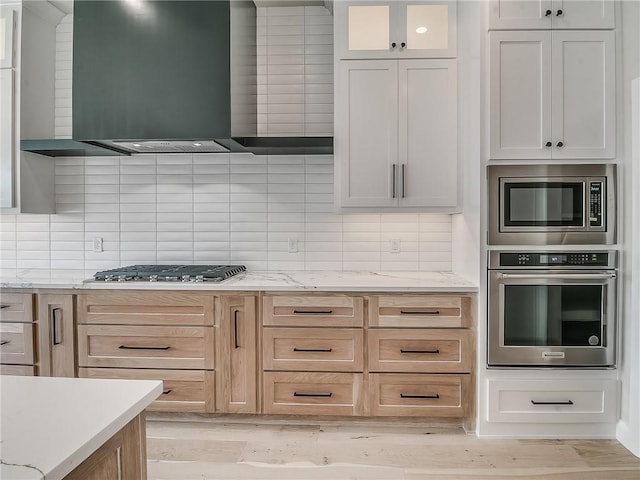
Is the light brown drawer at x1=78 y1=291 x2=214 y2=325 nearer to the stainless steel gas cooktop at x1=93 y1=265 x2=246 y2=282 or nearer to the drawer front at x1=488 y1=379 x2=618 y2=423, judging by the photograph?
the stainless steel gas cooktop at x1=93 y1=265 x2=246 y2=282

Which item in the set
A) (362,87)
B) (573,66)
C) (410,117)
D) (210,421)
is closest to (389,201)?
(410,117)

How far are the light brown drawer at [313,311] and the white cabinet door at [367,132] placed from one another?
0.63 metres

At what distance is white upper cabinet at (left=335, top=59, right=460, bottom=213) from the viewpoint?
2.60m

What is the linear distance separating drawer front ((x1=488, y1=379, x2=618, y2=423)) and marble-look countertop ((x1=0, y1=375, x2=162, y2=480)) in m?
2.08

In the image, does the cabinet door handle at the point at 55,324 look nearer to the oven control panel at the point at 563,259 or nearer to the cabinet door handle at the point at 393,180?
the cabinet door handle at the point at 393,180

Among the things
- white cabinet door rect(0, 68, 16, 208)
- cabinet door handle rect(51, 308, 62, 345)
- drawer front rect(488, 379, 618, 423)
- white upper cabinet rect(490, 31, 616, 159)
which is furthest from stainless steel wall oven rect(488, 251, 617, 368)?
white cabinet door rect(0, 68, 16, 208)

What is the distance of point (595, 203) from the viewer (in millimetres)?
2332

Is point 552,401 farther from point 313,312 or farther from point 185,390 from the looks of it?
point 185,390

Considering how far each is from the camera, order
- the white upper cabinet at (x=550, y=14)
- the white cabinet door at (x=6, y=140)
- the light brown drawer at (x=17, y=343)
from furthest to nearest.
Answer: the white cabinet door at (x=6, y=140) < the light brown drawer at (x=17, y=343) < the white upper cabinet at (x=550, y=14)

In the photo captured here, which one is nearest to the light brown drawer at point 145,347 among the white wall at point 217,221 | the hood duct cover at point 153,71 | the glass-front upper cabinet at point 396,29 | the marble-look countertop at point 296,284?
the marble-look countertop at point 296,284

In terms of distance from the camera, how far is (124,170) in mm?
3129

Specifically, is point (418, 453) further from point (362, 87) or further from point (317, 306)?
→ point (362, 87)

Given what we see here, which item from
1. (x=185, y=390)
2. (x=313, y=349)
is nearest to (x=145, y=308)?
(x=185, y=390)

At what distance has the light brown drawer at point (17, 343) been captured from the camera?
2549 millimetres
